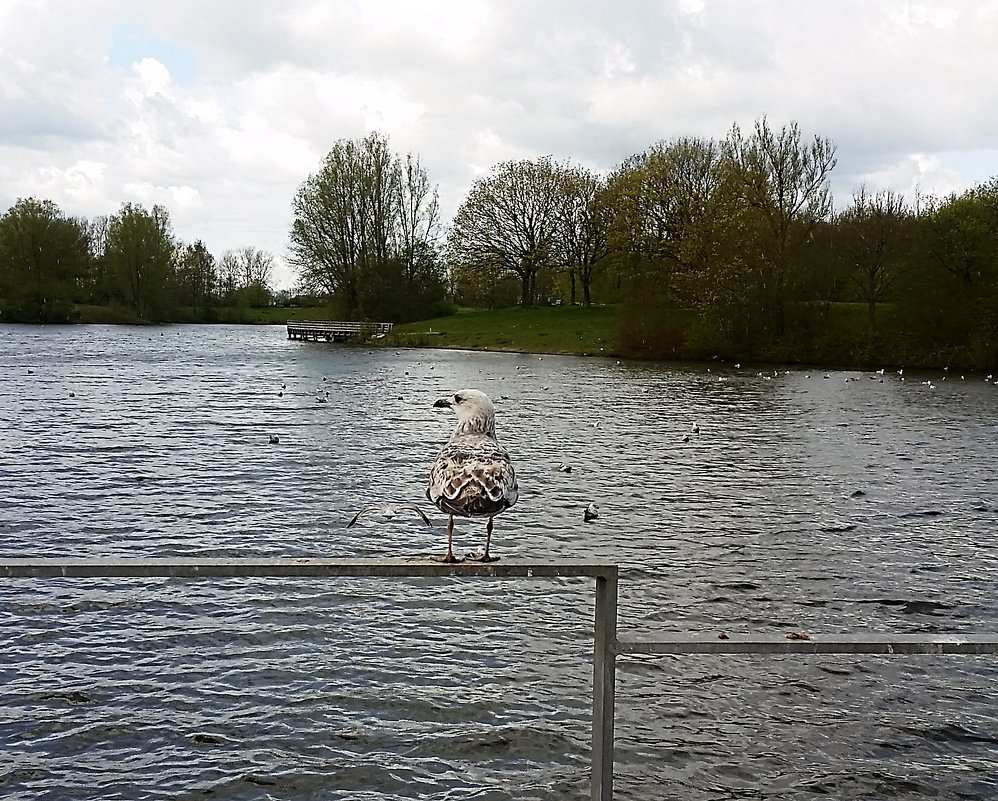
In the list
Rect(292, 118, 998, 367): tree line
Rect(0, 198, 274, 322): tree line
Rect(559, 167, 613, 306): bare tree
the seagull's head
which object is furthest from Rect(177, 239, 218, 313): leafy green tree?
the seagull's head

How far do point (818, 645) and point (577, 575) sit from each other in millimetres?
1017

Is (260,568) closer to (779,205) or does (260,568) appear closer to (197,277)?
(779,205)

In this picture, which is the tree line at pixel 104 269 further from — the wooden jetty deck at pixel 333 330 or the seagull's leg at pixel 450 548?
the seagull's leg at pixel 450 548

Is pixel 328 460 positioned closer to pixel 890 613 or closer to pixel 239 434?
pixel 239 434

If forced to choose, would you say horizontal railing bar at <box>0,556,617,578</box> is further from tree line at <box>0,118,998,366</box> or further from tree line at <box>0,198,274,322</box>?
tree line at <box>0,198,274,322</box>

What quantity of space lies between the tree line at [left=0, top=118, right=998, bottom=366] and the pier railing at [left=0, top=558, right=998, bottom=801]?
50.6 metres

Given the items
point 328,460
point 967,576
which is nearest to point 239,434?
point 328,460

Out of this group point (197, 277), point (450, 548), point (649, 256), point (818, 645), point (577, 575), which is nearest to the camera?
point (577, 575)

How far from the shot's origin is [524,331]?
72.2 metres

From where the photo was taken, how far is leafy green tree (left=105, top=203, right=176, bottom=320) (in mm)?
98438

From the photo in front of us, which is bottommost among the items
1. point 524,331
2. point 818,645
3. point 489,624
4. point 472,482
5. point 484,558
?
point 489,624

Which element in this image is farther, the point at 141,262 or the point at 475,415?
the point at 141,262

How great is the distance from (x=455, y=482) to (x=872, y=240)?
175 ft

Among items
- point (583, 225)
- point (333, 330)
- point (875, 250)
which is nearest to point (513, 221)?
point (583, 225)
